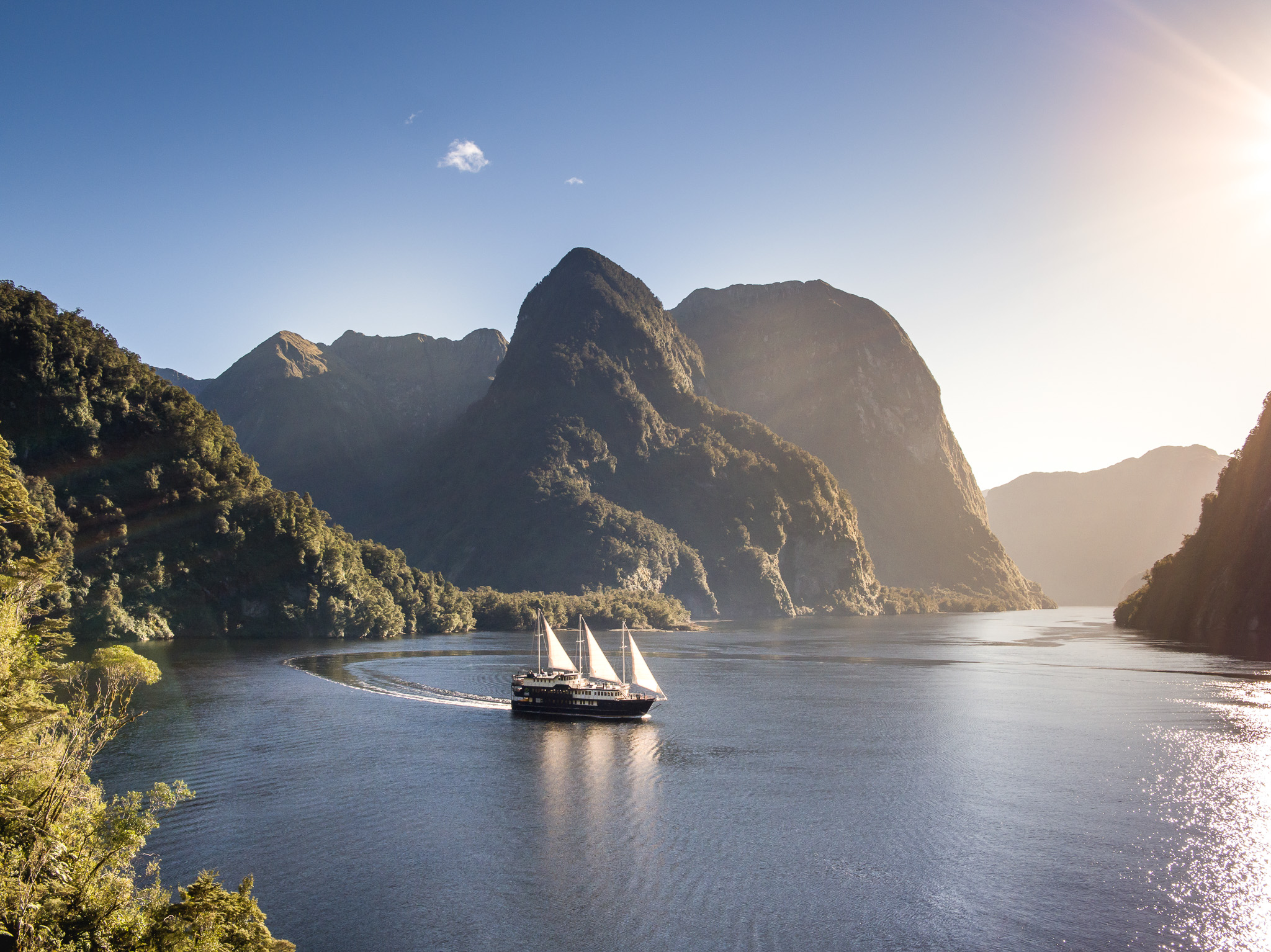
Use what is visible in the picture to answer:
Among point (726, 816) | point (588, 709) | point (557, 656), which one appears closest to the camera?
point (726, 816)

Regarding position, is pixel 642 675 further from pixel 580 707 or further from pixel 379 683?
pixel 379 683

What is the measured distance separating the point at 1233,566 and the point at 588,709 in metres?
136

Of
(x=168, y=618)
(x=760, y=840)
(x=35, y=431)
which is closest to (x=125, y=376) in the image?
(x=35, y=431)

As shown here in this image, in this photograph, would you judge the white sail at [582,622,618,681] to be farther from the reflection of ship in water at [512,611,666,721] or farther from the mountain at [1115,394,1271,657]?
the mountain at [1115,394,1271,657]

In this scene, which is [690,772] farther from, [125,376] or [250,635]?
[125,376]

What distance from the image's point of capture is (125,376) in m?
148

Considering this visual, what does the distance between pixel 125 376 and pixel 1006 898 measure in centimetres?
16512

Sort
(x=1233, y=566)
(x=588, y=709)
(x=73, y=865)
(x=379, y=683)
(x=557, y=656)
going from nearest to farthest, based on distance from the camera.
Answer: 1. (x=73, y=865)
2. (x=588, y=709)
3. (x=557, y=656)
4. (x=379, y=683)
5. (x=1233, y=566)

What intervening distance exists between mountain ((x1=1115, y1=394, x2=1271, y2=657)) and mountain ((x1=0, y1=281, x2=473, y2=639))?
16623 cm

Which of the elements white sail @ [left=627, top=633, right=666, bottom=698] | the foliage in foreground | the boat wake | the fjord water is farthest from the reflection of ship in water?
the foliage in foreground

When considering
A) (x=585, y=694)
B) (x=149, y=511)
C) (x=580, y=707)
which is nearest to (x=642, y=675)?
(x=585, y=694)

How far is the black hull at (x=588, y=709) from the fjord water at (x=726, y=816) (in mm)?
1416

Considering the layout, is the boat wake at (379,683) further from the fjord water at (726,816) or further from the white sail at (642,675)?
the white sail at (642,675)

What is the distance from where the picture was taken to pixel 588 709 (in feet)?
256
